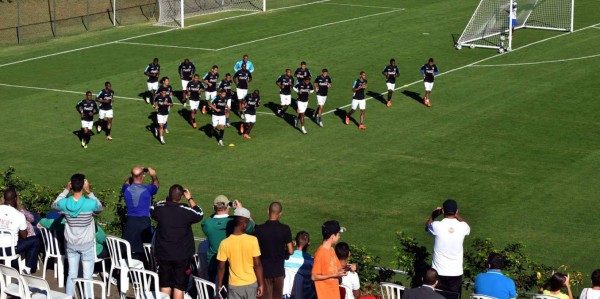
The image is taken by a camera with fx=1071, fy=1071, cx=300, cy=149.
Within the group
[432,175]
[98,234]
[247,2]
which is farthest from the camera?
[247,2]

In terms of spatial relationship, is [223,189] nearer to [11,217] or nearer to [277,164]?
[277,164]

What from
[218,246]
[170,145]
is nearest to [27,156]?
[170,145]

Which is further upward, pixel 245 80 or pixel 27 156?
pixel 245 80

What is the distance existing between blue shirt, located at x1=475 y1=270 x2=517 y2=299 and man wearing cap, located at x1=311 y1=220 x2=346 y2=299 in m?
2.00

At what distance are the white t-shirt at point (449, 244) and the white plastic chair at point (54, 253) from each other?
19.8ft

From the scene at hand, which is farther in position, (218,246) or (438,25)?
(438,25)

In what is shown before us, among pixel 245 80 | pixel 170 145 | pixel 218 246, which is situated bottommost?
pixel 218 246

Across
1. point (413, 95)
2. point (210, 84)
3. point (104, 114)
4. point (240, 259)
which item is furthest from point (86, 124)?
point (240, 259)

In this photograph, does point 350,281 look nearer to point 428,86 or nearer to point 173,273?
point 173,273

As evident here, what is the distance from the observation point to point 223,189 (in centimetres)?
2923

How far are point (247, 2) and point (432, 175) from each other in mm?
33022

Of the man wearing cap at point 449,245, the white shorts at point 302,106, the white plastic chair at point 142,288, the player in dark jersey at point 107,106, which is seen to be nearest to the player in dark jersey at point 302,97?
the white shorts at point 302,106

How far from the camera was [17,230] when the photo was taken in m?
16.9

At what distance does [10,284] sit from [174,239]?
2.45m
